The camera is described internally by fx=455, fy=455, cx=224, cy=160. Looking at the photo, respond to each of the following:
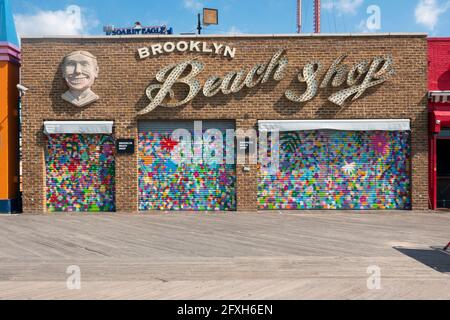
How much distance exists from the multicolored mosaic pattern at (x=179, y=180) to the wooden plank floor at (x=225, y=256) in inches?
56.6

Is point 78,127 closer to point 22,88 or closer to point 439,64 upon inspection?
point 22,88

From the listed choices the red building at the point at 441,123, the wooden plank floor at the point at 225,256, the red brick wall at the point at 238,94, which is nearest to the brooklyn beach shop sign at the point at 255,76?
the red brick wall at the point at 238,94

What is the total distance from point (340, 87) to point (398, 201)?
4319 millimetres

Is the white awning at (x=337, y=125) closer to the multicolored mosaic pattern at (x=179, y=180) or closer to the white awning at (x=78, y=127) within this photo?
the multicolored mosaic pattern at (x=179, y=180)

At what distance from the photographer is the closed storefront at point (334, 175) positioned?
15.3 meters

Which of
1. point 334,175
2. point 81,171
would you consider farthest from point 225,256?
point 81,171

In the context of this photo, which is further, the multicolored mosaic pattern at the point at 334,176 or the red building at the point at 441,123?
the multicolored mosaic pattern at the point at 334,176

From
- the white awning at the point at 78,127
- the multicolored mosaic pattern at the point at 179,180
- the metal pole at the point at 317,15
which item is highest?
the metal pole at the point at 317,15

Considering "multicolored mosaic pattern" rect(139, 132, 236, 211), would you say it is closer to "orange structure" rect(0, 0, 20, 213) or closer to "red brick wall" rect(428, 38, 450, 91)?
"orange structure" rect(0, 0, 20, 213)

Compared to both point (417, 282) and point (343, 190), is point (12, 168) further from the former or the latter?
point (417, 282)

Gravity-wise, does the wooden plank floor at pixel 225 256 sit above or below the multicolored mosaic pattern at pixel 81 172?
below

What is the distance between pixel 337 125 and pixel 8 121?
11.0 m

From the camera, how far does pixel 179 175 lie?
15.3 meters

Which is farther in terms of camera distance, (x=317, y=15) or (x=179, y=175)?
(x=317, y=15)
